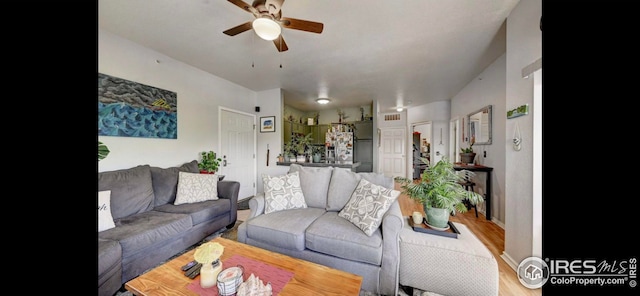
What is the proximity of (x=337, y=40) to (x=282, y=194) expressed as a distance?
1795 mm

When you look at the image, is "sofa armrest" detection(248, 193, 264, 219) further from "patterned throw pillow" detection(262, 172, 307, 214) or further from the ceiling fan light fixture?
the ceiling fan light fixture

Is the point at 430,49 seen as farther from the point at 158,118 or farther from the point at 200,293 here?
the point at 158,118

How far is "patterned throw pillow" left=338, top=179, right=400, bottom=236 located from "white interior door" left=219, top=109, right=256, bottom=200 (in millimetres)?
2511

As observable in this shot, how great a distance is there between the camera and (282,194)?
213 centimetres

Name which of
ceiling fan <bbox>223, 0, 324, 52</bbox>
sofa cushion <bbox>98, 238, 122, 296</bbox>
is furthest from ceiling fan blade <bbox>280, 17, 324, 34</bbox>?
sofa cushion <bbox>98, 238, 122, 296</bbox>

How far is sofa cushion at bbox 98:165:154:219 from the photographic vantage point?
1.87m

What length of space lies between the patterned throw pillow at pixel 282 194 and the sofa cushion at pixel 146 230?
2.56 feet

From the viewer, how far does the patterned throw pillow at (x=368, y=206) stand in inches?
64.2

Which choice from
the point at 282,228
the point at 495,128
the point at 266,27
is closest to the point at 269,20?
the point at 266,27

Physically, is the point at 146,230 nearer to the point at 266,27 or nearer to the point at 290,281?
the point at 290,281

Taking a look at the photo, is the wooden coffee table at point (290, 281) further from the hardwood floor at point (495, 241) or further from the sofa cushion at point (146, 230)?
the hardwood floor at point (495, 241)

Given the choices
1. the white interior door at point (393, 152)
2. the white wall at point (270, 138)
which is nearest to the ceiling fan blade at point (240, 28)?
the white wall at point (270, 138)
